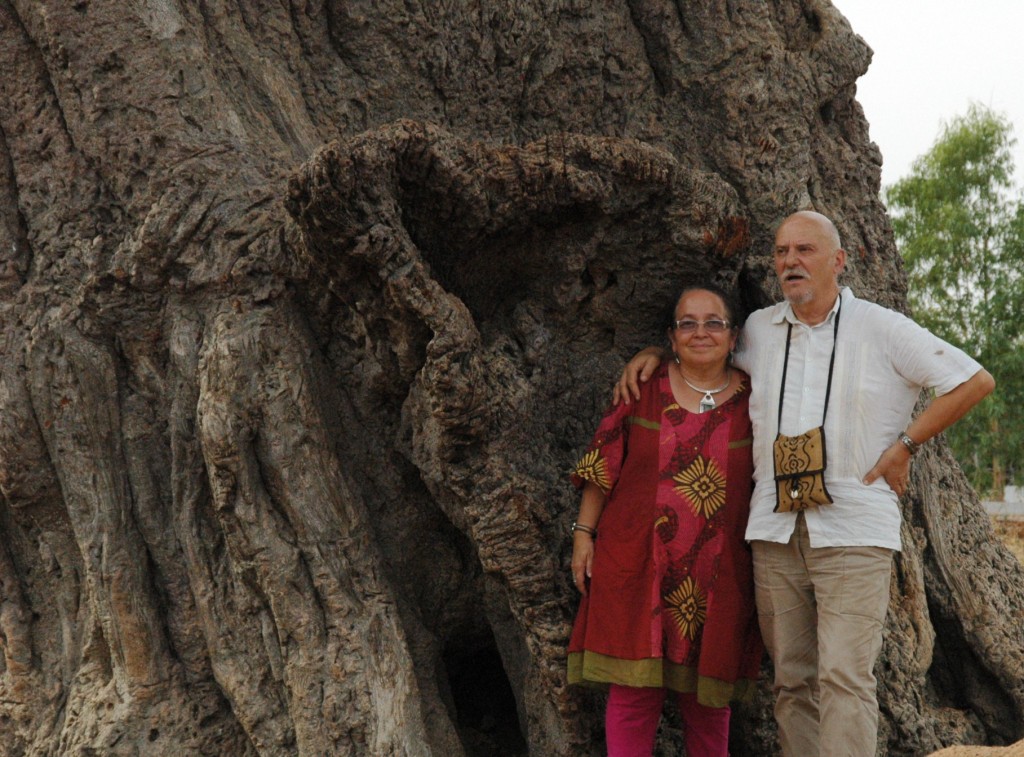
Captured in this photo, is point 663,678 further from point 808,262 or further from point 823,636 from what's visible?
point 808,262

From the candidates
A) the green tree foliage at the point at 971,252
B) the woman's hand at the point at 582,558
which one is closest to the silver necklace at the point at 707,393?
the woman's hand at the point at 582,558

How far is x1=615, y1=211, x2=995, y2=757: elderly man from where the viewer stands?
3053 mm

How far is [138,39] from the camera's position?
384 cm

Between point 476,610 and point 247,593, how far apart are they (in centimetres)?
93

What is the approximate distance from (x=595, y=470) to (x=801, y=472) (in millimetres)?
670

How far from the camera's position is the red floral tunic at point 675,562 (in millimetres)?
3221

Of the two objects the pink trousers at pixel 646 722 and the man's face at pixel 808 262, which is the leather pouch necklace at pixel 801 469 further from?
the pink trousers at pixel 646 722

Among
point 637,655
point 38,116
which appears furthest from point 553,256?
point 38,116

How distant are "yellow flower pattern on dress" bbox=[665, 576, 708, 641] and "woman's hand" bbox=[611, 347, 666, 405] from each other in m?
0.64

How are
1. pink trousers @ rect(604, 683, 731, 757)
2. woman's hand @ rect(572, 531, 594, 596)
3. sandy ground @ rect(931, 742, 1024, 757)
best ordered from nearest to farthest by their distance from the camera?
1. pink trousers @ rect(604, 683, 731, 757)
2. woman's hand @ rect(572, 531, 594, 596)
3. sandy ground @ rect(931, 742, 1024, 757)

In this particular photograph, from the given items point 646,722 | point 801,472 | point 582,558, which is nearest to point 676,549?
point 582,558

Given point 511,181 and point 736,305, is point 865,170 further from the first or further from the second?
point 511,181

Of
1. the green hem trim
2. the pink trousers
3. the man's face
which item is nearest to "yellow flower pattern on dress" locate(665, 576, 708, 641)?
the green hem trim

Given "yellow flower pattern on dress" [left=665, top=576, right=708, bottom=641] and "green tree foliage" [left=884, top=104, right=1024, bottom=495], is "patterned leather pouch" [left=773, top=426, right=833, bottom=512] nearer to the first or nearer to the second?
"yellow flower pattern on dress" [left=665, top=576, right=708, bottom=641]
